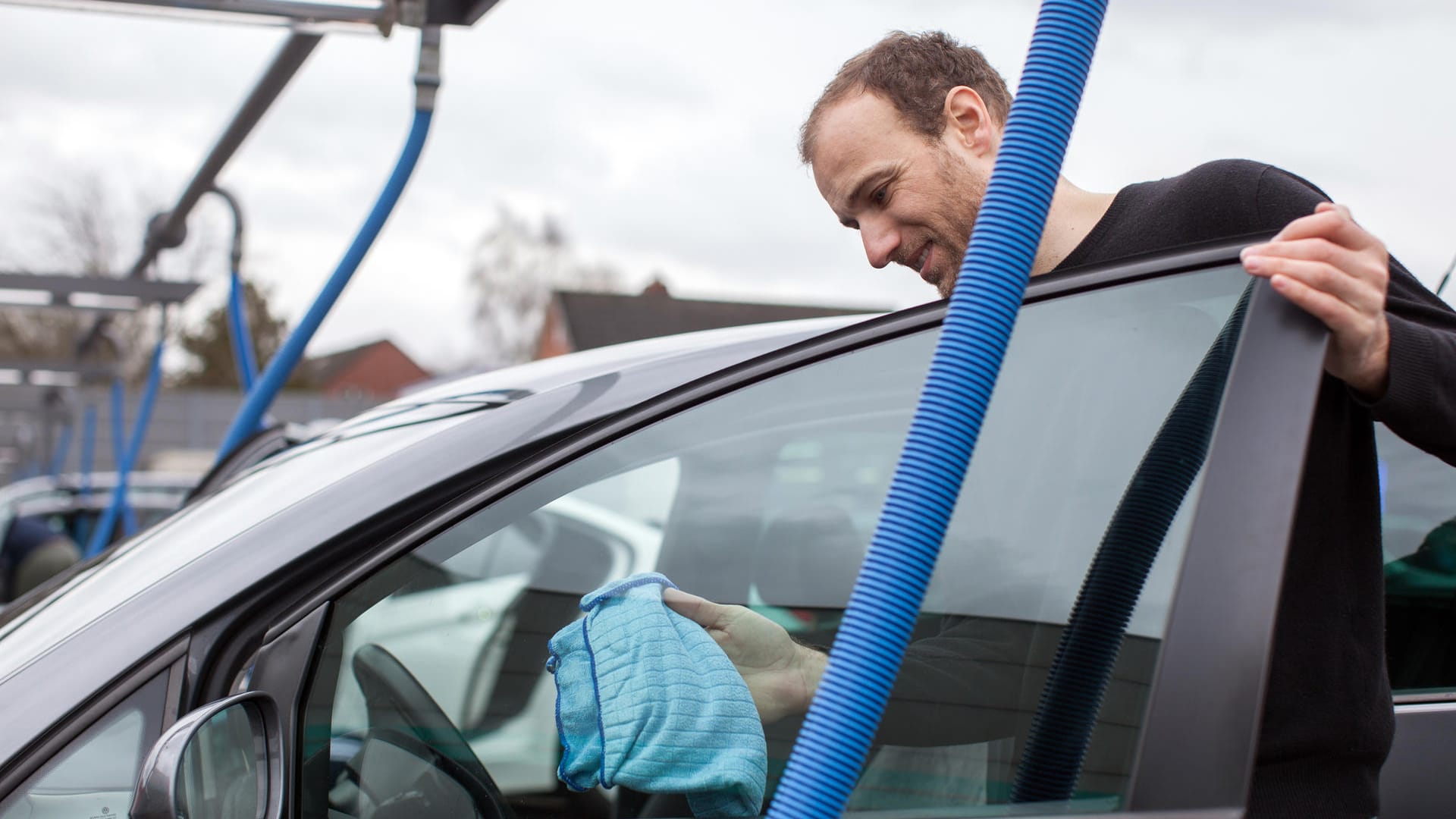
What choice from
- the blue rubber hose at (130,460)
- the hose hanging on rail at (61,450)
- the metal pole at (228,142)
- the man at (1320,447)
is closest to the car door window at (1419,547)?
the man at (1320,447)

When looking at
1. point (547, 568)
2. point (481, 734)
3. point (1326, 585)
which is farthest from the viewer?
point (547, 568)

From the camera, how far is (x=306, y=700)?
1241 millimetres

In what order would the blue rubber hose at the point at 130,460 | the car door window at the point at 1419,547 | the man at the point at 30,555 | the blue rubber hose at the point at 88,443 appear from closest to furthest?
the car door window at the point at 1419,547, the man at the point at 30,555, the blue rubber hose at the point at 130,460, the blue rubber hose at the point at 88,443

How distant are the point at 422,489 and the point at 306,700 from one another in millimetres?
258

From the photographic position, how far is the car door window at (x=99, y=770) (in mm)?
1142

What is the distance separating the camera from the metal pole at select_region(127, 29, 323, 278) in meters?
3.03

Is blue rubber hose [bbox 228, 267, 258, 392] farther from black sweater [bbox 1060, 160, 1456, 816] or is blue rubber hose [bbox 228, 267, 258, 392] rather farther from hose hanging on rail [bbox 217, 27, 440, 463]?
black sweater [bbox 1060, 160, 1456, 816]

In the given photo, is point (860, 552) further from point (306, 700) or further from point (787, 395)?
point (306, 700)

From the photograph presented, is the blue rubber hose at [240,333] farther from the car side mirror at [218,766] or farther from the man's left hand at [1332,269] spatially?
the man's left hand at [1332,269]

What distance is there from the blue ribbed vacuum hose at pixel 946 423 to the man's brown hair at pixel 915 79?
0.78 meters

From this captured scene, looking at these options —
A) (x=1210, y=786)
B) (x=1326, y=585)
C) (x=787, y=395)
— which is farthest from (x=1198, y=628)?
(x=787, y=395)

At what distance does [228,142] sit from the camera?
386 centimetres

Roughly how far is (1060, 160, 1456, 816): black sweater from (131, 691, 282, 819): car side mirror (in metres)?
0.98

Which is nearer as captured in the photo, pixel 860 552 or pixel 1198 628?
pixel 1198 628
